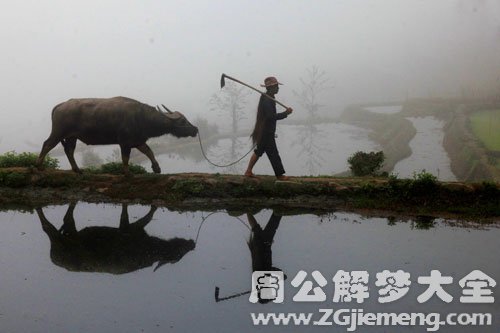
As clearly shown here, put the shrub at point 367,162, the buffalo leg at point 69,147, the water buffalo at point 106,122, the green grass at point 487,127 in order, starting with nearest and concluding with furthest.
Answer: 1. the water buffalo at point 106,122
2. the shrub at point 367,162
3. the buffalo leg at point 69,147
4. the green grass at point 487,127

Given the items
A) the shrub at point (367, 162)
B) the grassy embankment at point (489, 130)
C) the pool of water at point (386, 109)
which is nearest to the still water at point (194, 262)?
the shrub at point (367, 162)

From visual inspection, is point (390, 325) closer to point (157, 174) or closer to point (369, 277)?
point (369, 277)

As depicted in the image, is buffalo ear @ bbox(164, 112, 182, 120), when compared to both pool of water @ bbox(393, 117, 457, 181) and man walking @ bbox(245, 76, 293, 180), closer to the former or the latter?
man walking @ bbox(245, 76, 293, 180)

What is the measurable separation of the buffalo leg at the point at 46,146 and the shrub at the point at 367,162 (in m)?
6.16

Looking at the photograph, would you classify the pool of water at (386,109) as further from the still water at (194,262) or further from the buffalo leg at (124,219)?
the still water at (194,262)

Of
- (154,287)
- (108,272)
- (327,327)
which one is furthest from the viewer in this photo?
(108,272)

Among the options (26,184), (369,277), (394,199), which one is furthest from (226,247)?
(26,184)

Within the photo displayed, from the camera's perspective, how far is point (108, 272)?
5.34 m

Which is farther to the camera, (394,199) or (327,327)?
(394,199)

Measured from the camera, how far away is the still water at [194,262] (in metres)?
4.30

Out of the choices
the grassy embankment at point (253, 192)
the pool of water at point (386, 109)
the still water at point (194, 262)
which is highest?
the pool of water at point (386, 109)

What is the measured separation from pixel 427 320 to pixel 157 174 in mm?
6180

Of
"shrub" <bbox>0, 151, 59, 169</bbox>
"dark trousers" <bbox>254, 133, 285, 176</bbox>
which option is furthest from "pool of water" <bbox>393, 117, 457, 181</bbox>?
"shrub" <bbox>0, 151, 59, 169</bbox>

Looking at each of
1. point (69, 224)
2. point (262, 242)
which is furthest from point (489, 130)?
point (69, 224)
